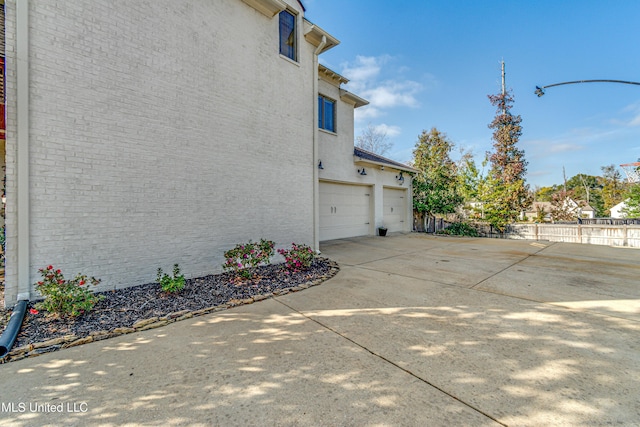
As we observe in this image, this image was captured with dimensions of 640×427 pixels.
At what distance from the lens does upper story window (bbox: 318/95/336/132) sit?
909 cm

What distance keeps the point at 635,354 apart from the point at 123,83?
6.86m

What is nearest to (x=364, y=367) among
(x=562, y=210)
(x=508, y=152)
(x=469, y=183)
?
(x=469, y=183)

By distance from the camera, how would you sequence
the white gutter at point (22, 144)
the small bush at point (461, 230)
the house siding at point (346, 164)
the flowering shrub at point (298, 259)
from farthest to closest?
the small bush at point (461, 230), the house siding at point (346, 164), the flowering shrub at point (298, 259), the white gutter at point (22, 144)

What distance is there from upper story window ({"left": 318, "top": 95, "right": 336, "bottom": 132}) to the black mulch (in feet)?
18.8

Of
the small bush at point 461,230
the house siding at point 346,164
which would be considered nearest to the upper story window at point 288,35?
the house siding at point 346,164

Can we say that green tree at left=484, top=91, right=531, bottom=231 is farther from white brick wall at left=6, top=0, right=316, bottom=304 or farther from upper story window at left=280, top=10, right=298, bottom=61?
white brick wall at left=6, top=0, right=316, bottom=304

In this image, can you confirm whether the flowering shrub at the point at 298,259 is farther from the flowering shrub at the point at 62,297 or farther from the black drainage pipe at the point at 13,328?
the black drainage pipe at the point at 13,328

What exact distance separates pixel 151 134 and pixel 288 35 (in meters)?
4.37

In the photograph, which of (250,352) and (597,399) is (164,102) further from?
(597,399)

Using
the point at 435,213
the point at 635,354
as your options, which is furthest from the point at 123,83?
the point at 435,213

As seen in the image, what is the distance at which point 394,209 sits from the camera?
12.2m

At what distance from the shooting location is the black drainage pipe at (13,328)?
2.40 m

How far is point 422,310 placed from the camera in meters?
3.33

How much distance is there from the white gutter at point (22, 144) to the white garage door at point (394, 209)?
10456mm
